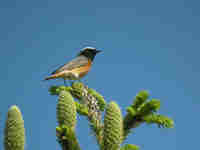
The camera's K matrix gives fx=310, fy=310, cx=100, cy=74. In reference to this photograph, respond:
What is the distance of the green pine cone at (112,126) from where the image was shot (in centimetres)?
199

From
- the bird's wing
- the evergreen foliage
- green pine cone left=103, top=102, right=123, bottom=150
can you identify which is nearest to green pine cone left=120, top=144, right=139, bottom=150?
the evergreen foliage

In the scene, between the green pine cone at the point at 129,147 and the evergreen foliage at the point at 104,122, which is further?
the green pine cone at the point at 129,147

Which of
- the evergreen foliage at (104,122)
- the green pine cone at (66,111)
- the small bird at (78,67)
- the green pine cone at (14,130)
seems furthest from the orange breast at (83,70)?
the green pine cone at (14,130)

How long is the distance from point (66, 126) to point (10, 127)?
356 mm

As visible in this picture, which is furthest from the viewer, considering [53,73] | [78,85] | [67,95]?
[53,73]

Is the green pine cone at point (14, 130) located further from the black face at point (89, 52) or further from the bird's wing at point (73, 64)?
the black face at point (89, 52)

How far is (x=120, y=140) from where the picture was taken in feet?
6.75

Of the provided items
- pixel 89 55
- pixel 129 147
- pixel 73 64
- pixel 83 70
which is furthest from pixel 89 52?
pixel 129 147

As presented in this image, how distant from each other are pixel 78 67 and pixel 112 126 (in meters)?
5.32

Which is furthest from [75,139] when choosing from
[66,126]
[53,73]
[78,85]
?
[53,73]

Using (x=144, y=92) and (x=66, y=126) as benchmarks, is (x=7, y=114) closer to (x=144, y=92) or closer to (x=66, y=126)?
(x=66, y=126)

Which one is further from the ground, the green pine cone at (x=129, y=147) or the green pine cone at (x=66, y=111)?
the green pine cone at (x=66, y=111)

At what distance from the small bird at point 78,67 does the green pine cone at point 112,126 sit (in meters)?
4.85

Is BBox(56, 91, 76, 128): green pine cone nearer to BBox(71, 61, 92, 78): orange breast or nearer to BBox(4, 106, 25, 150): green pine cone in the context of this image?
BBox(4, 106, 25, 150): green pine cone
